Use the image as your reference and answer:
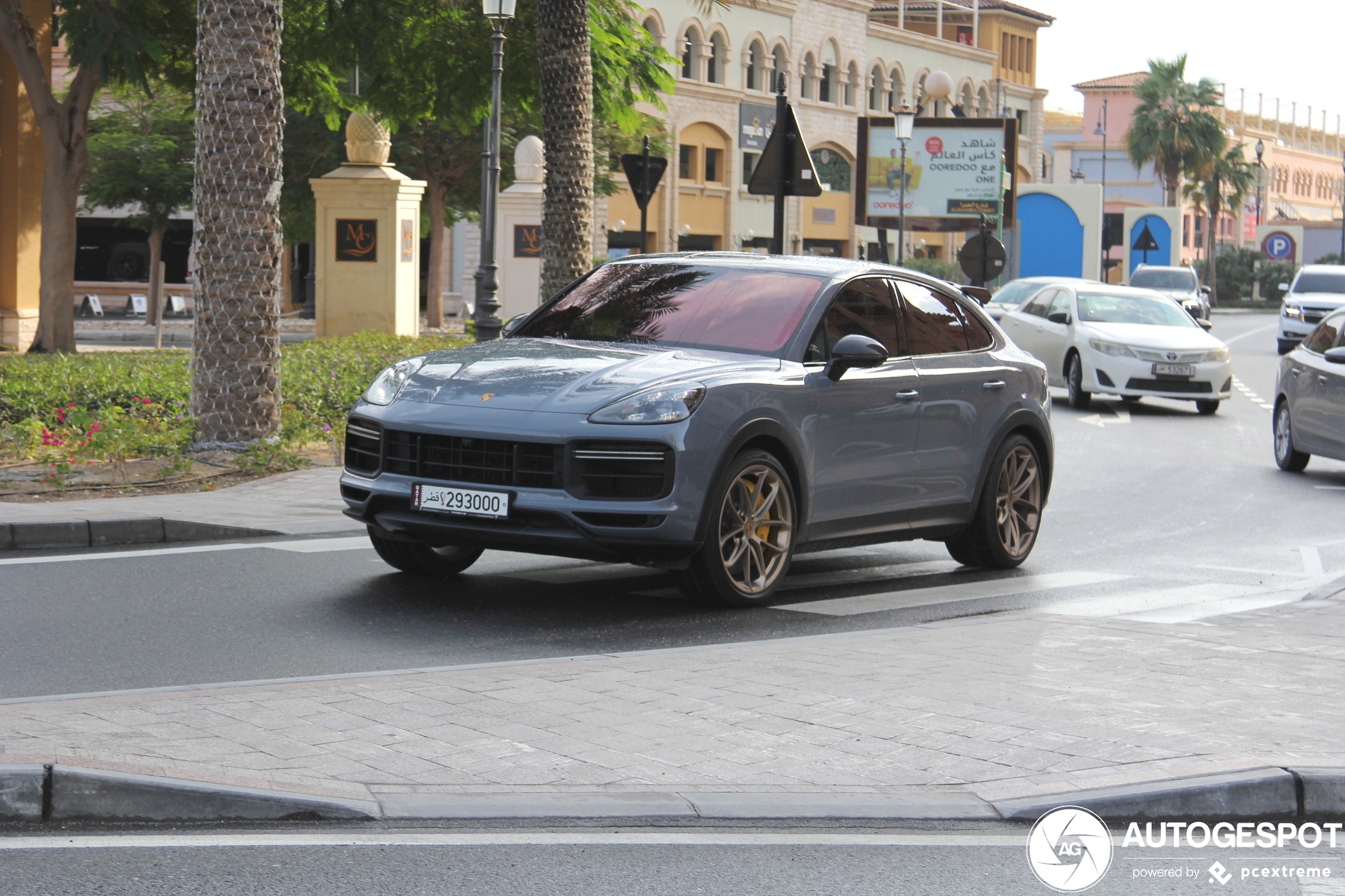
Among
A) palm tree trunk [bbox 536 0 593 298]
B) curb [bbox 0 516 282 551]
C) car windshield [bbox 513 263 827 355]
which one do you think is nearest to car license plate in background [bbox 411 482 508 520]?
car windshield [bbox 513 263 827 355]

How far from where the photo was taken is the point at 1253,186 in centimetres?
12456

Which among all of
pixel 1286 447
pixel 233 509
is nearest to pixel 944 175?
pixel 1286 447

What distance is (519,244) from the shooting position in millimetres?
36281

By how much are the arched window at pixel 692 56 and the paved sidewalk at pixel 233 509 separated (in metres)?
57.9

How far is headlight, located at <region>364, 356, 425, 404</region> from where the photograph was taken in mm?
8688

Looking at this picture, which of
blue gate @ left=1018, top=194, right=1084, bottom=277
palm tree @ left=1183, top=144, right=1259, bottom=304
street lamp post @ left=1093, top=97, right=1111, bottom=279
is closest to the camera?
blue gate @ left=1018, top=194, right=1084, bottom=277

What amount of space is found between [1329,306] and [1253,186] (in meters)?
87.5

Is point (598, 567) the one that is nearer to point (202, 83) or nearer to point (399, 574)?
point (399, 574)

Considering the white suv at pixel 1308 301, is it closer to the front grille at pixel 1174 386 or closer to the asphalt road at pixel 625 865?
the front grille at pixel 1174 386

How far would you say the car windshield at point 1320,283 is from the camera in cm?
4416

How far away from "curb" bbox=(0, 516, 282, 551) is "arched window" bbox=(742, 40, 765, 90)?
63.6 meters

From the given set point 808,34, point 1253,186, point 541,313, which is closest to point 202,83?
point 541,313

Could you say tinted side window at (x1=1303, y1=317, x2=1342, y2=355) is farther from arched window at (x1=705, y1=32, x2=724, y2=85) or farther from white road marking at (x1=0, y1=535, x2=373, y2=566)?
arched window at (x1=705, y1=32, x2=724, y2=85)

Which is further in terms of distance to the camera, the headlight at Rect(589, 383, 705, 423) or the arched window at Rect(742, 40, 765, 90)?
the arched window at Rect(742, 40, 765, 90)
